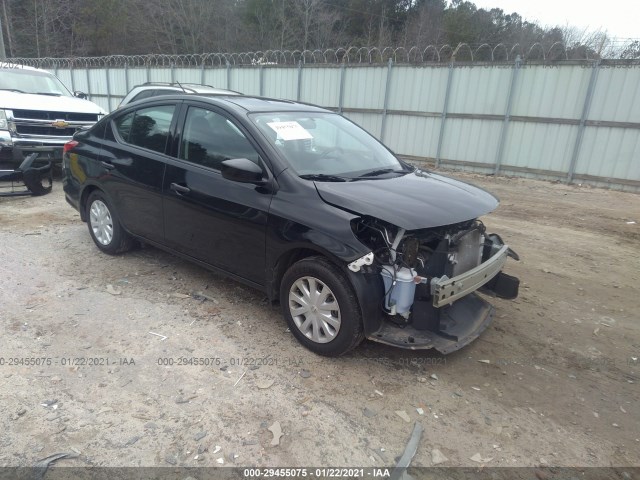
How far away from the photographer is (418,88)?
11.9 metres

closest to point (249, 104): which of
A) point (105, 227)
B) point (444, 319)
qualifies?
point (105, 227)

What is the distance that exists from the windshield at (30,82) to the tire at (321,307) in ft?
27.3

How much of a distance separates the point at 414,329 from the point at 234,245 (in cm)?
155

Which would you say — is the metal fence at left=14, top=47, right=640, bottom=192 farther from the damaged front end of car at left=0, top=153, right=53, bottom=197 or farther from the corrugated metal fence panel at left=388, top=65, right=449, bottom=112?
the damaged front end of car at left=0, top=153, right=53, bottom=197

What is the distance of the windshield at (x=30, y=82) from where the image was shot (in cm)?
880

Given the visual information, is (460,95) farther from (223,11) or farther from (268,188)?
(223,11)

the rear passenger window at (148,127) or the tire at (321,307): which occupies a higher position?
the rear passenger window at (148,127)

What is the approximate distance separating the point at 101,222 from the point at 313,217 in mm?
3032

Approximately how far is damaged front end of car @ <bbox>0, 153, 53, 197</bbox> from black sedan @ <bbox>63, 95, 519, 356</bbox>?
11.6ft

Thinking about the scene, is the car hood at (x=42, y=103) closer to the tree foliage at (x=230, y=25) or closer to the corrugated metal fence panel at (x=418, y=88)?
the corrugated metal fence panel at (x=418, y=88)

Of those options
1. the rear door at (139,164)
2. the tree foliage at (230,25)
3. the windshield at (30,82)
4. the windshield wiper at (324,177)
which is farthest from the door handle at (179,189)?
the tree foliage at (230,25)

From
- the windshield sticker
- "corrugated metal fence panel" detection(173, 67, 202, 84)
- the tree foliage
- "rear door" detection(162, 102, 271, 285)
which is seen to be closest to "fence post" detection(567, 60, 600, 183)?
the windshield sticker

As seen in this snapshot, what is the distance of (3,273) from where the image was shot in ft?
15.0

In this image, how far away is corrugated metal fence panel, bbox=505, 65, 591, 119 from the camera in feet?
32.4
